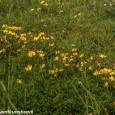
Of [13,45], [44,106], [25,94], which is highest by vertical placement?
[13,45]

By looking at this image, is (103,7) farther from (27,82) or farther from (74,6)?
(27,82)

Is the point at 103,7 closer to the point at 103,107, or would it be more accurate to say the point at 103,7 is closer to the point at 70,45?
the point at 70,45

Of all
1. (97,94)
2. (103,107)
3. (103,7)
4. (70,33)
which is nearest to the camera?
(103,107)

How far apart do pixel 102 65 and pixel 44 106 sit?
1099 millimetres

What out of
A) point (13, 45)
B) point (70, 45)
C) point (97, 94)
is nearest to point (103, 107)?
point (97, 94)

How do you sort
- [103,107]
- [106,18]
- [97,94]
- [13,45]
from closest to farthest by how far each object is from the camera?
[103,107]
[97,94]
[13,45]
[106,18]

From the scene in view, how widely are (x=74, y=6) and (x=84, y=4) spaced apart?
0.28 m

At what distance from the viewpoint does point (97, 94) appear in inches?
79.9

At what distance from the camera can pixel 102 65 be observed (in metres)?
2.46

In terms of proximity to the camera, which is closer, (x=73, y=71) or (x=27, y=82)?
(x=27, y=82)

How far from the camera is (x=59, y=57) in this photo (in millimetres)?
2592

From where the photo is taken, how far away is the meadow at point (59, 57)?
73.0 inches

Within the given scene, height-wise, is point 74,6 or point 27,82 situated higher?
point 74,6

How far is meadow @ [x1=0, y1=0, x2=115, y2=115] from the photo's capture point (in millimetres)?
1854
